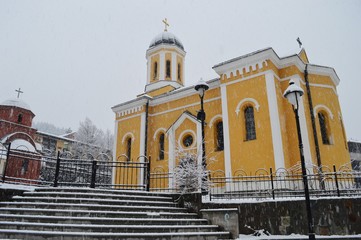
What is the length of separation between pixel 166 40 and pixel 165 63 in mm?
2325

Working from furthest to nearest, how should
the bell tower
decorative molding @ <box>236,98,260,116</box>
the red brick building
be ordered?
the bell tower → the red brick building → decorative molding @ <box>236,98,260,116</box>

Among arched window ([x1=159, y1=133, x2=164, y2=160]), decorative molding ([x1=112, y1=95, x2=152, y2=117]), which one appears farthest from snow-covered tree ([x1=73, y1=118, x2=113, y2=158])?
arched window ([x1=159, y1=133, x2=164, y2=160])

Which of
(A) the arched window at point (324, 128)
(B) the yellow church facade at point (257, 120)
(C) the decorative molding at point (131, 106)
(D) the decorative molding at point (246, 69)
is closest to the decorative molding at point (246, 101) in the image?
(B) the yellow church facade at point (257, 120)

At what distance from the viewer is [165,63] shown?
24.8 meters

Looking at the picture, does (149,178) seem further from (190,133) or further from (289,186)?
(190,133)

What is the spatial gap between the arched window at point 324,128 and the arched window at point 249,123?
3795 mm

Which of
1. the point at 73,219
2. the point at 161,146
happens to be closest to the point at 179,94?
the point at 161,146

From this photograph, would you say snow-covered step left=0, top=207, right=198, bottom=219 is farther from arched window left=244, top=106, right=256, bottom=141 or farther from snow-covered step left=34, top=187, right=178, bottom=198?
arched window left=244, top=106, right=256, bottom=141

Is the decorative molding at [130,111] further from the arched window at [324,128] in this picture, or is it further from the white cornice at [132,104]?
the arched window at [324,128]

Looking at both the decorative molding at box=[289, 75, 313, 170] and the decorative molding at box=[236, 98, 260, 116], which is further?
the decorative molding at box=[236, 98, 260, 116]

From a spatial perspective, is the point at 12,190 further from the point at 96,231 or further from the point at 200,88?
the point at 200,88

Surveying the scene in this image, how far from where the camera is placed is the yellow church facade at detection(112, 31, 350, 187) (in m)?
14.4

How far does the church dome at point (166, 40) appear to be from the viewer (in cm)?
2550

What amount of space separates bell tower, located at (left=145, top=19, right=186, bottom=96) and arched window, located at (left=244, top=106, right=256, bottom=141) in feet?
30.1
